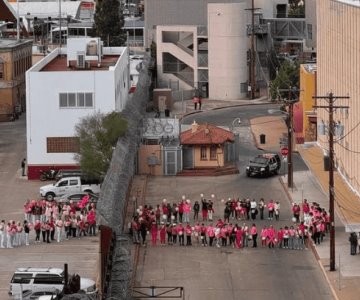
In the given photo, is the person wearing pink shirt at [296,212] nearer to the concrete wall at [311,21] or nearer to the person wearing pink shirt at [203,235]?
the person wearing pink shirt at [203,235]

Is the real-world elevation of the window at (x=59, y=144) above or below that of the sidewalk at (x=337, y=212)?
above

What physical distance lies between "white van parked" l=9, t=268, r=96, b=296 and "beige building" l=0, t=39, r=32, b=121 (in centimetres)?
4833

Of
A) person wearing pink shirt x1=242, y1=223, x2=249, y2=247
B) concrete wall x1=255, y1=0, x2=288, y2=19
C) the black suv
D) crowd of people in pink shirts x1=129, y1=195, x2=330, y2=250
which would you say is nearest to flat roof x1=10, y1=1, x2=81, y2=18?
concrete wall x1=255, y1=0, x2=288, y2=19

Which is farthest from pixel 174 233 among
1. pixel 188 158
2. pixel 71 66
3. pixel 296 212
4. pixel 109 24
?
pixel 109 24

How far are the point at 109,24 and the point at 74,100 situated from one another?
57.1 metres

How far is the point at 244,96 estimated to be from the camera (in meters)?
96.5

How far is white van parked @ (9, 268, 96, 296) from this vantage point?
39.6 meters

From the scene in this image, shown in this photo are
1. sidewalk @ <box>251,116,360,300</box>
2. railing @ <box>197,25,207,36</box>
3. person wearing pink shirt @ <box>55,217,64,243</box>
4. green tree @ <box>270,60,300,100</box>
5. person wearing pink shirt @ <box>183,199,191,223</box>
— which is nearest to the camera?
sidewalk @ <box>251,116,360,300</box>

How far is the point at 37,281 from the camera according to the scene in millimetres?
39875

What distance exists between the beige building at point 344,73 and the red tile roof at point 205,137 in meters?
5.28

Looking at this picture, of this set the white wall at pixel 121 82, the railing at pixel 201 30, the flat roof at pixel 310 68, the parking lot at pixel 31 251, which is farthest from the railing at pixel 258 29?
the parking lot at pixel 31 251

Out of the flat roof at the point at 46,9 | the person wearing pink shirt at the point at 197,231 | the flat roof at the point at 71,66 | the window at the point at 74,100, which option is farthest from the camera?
the flat roof at the point at 46,9

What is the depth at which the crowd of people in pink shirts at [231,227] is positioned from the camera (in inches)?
1837

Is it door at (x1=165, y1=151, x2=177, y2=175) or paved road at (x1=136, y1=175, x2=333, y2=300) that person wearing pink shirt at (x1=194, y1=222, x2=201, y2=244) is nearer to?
paved road at (x1=136, y1=175, x2=333, y2=300)
